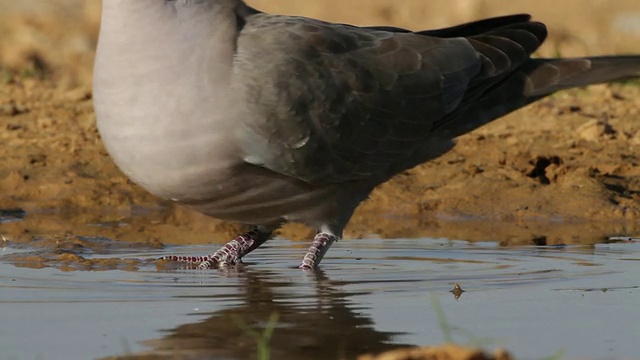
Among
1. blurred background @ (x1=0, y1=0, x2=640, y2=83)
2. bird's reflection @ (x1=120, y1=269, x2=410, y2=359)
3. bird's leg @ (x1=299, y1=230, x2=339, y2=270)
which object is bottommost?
bird's reflection @ (x1=120, y1=269, x2=410, y2=359)

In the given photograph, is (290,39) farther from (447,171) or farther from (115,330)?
(447,171)

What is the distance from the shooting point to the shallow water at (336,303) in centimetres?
450

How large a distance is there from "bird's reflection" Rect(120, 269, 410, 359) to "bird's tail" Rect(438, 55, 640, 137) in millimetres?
1515

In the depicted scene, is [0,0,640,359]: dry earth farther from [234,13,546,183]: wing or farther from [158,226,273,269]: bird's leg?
[234,13,546,183]: wing

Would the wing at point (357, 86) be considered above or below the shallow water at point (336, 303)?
above

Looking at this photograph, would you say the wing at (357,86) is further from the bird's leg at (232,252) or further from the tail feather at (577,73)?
the bird's leg at (232,252)

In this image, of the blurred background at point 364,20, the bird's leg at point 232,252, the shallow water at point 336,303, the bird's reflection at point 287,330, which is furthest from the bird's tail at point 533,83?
the blurred background at point 364,20

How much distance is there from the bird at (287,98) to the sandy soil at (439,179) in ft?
2.87

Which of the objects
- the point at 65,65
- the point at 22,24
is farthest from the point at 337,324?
the point at 22,24

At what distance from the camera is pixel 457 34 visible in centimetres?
697

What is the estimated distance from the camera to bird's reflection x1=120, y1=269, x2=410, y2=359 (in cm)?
440

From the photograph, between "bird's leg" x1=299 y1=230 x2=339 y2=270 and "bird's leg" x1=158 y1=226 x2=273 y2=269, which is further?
"bird's leg" x1=158 y1=226 x2=273 y2=269

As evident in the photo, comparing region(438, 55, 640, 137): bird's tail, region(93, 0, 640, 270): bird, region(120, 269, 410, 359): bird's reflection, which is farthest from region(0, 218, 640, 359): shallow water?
region(438, 55, 640, 137): bird's tail

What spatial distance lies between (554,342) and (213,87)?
1.81 m
